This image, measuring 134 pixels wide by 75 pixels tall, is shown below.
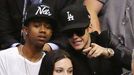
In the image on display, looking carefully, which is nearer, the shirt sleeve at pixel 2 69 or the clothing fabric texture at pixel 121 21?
the shirt sleeve at pixel 2 69

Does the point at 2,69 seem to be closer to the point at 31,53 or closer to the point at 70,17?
the point at 31,53

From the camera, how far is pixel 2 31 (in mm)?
5562

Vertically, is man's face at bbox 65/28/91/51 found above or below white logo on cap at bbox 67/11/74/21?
below

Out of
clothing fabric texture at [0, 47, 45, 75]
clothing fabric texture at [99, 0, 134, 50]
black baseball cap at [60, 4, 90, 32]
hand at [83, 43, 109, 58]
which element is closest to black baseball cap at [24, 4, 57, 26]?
black baseball cap at [60, 4, 90, 32]

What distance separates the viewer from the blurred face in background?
443cm

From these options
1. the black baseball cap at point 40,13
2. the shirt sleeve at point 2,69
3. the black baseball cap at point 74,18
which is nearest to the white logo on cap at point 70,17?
the black baseball cap at point 74,18

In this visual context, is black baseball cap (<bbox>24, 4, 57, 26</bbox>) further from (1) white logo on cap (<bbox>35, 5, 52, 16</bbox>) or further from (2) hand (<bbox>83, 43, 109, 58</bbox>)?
(2) hand (<bbox>83, 43, 109, 58</bbox>)

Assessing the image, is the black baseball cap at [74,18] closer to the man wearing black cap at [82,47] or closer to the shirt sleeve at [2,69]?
the man wearing black cap at [82,47]

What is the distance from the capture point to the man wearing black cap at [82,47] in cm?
482

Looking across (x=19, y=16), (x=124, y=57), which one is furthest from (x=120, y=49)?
(x=19, y=16)

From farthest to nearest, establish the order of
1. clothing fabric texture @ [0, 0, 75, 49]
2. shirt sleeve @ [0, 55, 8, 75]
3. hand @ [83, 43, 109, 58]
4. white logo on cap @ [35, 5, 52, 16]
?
clothing fabric texture @ [0, 0, 75, 49]
white logo on cap @ [35, 5, 52, 16]
shirt sleeve @ [0, 55, 8, 75]
hand @ [83, 43, 109, 58]

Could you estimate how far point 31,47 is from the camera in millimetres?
4953

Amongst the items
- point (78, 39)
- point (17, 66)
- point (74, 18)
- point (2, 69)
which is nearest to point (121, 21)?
point (74, 18)

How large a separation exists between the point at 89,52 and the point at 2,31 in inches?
53.2
